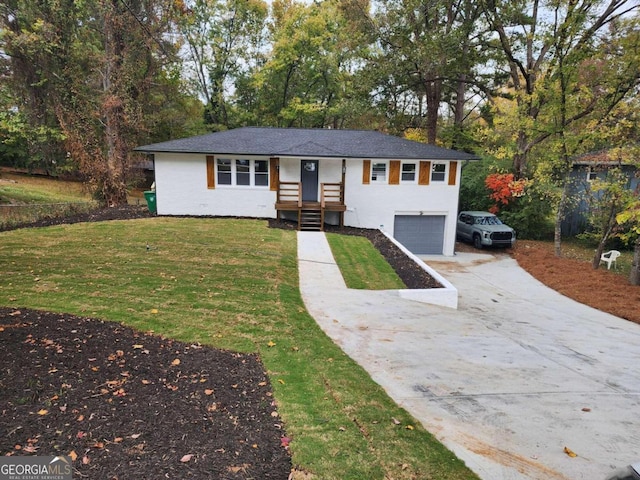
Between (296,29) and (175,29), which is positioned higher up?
(296,29)

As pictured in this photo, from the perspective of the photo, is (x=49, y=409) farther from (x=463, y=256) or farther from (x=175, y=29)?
(x=175, y=29)

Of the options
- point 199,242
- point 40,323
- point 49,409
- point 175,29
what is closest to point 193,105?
point 175,29

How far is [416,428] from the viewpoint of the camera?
4.06 meters

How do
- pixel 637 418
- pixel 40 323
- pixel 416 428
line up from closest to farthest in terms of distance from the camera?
pixel 416 428 < pixel 637 418 < pixel 40 323

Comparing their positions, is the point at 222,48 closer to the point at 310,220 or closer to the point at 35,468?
the point at 310,220

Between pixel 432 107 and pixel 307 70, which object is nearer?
pixel 432 107

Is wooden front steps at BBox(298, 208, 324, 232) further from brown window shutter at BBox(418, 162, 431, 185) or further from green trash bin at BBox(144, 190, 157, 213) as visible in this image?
green trash bin at BBox(144, 190, 157, 213)

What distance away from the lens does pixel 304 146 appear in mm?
16844

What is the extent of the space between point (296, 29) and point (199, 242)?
2075 centimetres

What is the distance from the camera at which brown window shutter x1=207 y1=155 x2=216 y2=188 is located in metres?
16.6

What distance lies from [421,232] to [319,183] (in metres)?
5.42

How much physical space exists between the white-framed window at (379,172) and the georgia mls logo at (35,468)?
15.8 meters

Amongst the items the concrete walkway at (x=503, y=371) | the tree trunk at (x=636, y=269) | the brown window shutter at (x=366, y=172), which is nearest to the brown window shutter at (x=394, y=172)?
the brown window shutter at (x=366, y=172)

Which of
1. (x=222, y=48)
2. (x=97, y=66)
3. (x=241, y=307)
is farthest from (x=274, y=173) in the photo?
(x=222, y=48)
